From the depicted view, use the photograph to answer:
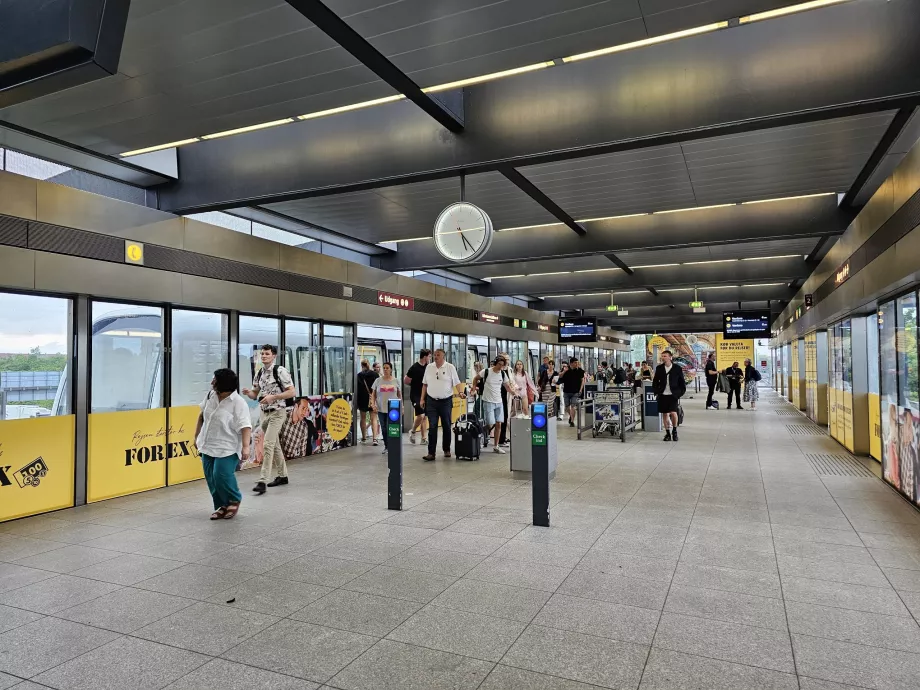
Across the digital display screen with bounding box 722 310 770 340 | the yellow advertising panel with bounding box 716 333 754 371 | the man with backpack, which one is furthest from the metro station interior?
the yellow advertising panel with bounding box 716 333 754 371

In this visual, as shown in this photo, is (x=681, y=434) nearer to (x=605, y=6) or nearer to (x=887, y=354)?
(x=887, y=354)

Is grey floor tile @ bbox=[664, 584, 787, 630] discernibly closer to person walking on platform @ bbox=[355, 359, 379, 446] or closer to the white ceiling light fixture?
the white ceiling light fixture

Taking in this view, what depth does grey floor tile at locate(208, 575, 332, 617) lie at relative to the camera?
11.5ft

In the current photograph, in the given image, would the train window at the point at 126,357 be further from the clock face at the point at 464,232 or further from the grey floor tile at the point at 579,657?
the grey floor tile at the point at 579,657

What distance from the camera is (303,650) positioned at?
2975 mm

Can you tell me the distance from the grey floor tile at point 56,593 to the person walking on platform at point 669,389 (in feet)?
31.2

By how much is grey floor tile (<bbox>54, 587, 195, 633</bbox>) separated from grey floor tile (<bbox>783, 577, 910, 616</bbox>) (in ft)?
12.3

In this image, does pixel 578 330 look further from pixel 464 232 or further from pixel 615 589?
pixel 615 589

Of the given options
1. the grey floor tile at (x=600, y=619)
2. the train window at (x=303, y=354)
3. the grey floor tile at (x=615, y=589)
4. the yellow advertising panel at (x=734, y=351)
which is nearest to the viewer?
the grey floor tile at (x=600, y=619)

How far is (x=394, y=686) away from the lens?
263cm

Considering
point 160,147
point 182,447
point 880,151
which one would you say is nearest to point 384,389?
point 182,447

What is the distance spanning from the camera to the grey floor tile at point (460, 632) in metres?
2.98

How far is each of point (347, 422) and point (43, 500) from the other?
5.09 meters

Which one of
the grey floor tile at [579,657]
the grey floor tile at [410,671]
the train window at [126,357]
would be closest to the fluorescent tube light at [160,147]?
the train window at [126,357]
